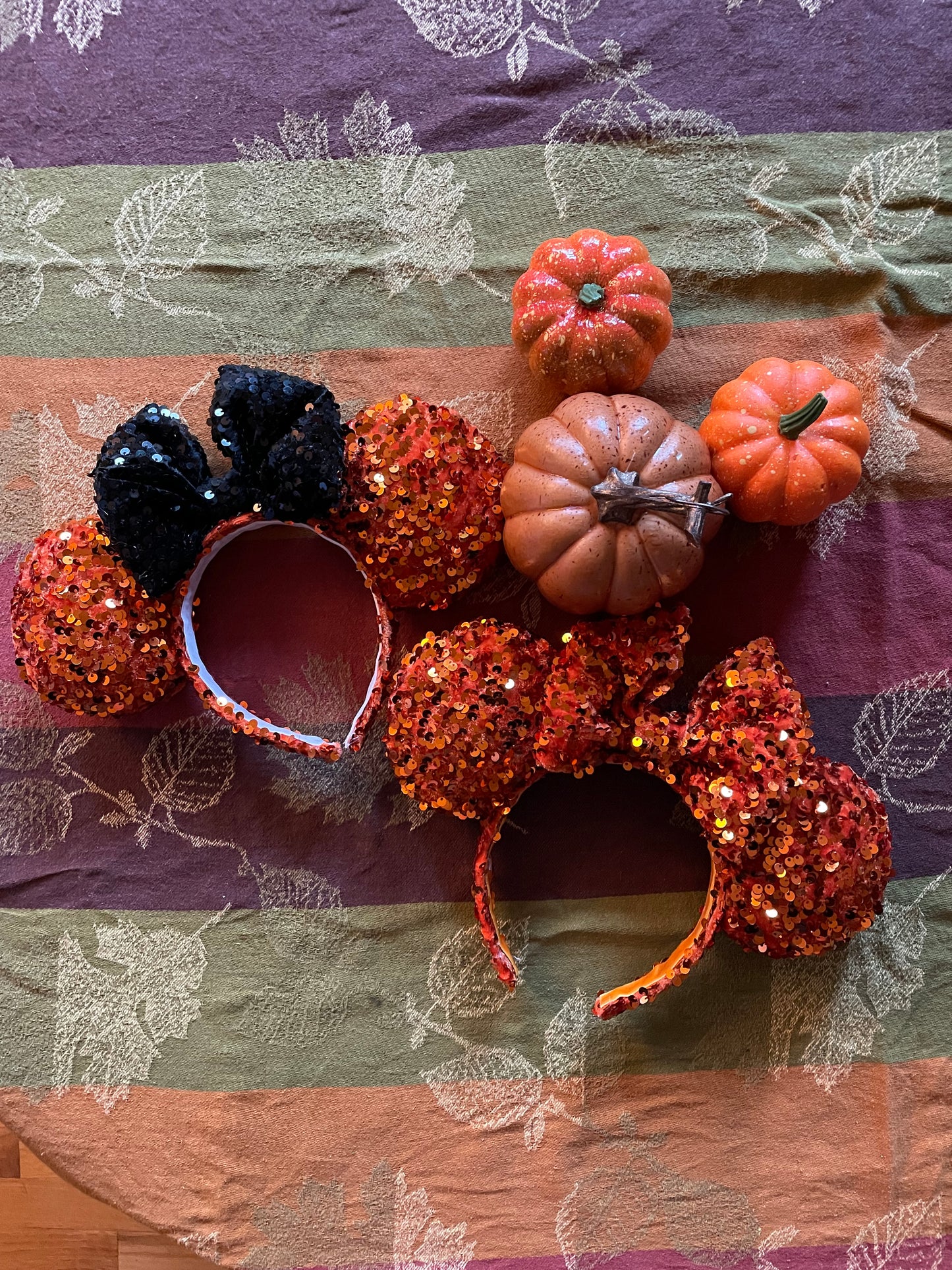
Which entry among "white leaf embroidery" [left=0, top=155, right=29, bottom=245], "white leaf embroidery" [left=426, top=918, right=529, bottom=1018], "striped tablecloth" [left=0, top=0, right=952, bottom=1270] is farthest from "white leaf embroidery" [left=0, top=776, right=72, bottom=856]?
"white leaf embroidery" [left=0, top=155, right=29, bottom=245]

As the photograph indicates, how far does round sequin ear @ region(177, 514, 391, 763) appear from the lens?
1.19m

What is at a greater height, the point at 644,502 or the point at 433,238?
the point at 433,238

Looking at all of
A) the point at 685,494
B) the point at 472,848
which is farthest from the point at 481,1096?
the point at 685,494

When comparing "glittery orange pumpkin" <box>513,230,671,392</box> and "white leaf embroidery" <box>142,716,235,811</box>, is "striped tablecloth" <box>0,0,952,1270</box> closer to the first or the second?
"white leaf embroidery" <box>142,716,235,811</box>

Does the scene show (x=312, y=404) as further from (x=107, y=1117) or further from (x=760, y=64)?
(x=107, y=1117)

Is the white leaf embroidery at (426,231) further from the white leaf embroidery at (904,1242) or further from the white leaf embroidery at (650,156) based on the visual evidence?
the white leaf embroidery at (904,1242)

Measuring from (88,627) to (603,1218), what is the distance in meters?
1.06

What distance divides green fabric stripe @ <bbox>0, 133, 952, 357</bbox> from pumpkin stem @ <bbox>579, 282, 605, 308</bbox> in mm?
197

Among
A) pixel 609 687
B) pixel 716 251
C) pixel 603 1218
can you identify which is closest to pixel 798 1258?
pixel 603 1218

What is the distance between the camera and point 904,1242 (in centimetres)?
126

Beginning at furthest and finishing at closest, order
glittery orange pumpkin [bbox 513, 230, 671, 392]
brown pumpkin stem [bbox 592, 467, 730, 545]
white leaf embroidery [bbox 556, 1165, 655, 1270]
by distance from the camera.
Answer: white leaf embroidery [bbox 556, 1165, 655, 1270] < glittery orange pumpkin [bbox 513, 230, 671, 392] < brown pumpkin stem [bbox 592, 467, 730, 545]

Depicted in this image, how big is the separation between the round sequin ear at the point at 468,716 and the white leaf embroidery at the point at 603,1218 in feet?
1.89

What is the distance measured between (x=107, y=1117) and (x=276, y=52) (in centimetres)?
155

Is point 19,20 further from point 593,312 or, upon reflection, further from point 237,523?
point 593,312
